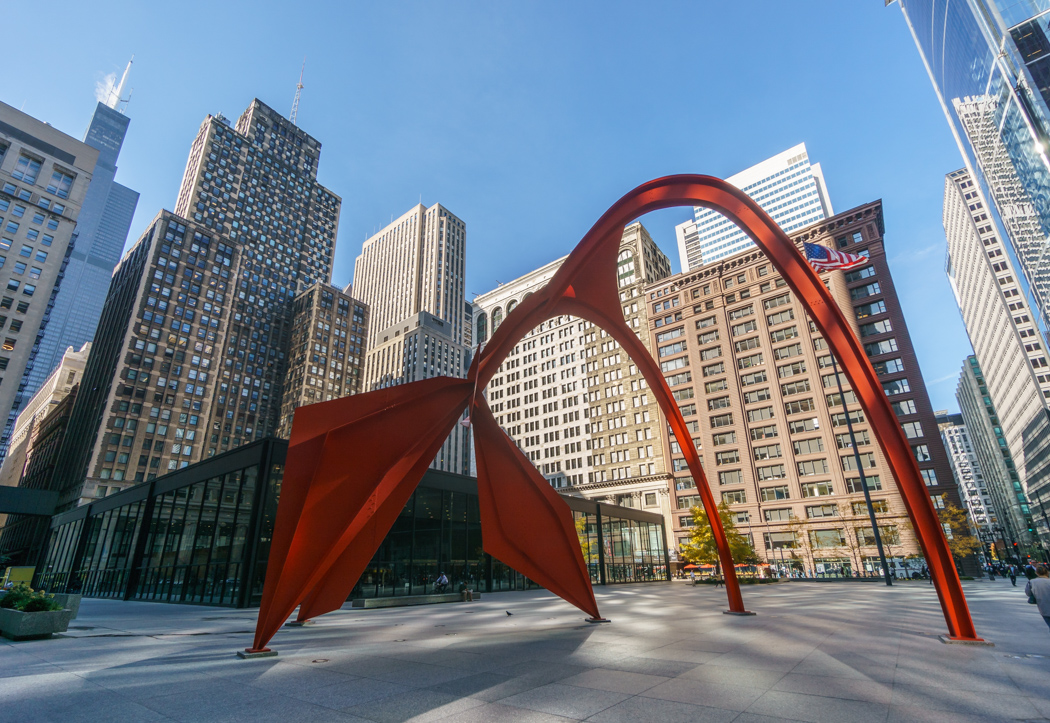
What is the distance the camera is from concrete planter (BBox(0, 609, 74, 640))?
405 inches

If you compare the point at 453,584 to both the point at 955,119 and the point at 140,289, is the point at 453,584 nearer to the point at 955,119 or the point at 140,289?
the point at 140,289

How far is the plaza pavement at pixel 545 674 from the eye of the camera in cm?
550

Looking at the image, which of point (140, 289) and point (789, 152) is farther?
point (789, 152)

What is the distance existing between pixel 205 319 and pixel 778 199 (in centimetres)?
16548

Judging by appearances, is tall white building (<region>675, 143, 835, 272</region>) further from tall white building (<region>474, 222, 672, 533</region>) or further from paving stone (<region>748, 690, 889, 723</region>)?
paving stone (<region>748, 690, 889, 723</region>)

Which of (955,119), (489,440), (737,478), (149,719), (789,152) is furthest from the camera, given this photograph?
(789,152)

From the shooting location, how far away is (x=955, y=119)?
78.8 meters

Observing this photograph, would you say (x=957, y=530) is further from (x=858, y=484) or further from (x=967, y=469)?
(x=967, y=469)

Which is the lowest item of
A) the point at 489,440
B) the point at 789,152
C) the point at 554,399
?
the point at 489,440

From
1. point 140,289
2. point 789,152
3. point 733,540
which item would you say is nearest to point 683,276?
point 733,540

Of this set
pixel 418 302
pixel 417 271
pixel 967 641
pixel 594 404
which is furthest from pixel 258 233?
pixel 967 641

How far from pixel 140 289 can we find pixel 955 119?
13468 cm

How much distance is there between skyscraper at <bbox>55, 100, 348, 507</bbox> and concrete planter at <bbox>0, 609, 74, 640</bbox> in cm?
7506

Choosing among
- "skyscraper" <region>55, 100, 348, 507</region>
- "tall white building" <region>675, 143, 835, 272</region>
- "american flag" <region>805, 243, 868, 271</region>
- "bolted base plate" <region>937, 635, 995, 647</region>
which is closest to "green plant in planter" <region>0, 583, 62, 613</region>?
"bolted base plate" <region>937, 635, 995, 647</region>
